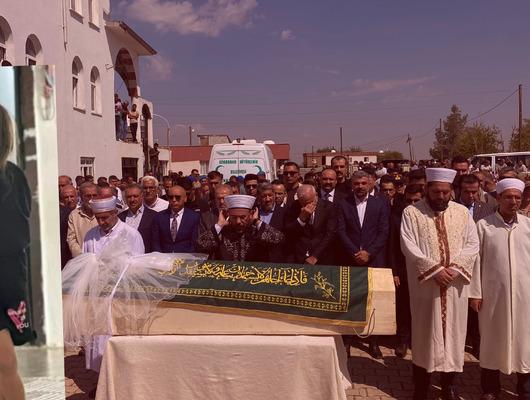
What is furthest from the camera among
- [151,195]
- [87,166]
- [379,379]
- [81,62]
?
[87,166]

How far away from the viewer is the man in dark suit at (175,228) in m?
5.24

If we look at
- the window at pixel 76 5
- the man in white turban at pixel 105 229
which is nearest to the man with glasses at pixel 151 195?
the man in white turban at pixel 105 229

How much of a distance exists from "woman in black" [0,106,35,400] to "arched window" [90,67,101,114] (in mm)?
14517

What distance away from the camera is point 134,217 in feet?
18.7

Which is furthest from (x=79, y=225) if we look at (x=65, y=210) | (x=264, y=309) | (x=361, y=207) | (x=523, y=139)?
(x=523, y=139)

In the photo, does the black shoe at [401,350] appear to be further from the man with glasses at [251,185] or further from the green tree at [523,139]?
the green tree at [523,139]

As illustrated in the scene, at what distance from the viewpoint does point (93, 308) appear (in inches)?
144

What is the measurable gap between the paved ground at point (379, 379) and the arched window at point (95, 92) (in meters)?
12.1

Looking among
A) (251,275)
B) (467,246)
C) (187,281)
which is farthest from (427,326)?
(187,281)

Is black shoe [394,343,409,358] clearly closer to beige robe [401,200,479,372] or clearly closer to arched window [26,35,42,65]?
beige robe [401,200,479,372]

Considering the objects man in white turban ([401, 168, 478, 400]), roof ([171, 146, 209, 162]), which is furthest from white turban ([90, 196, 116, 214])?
roof ([171, 146, 209, 162])

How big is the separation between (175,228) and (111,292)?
1663mm

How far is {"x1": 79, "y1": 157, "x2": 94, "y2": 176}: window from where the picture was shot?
15.1 m

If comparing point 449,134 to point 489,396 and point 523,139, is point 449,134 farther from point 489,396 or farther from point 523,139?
point 489,396
